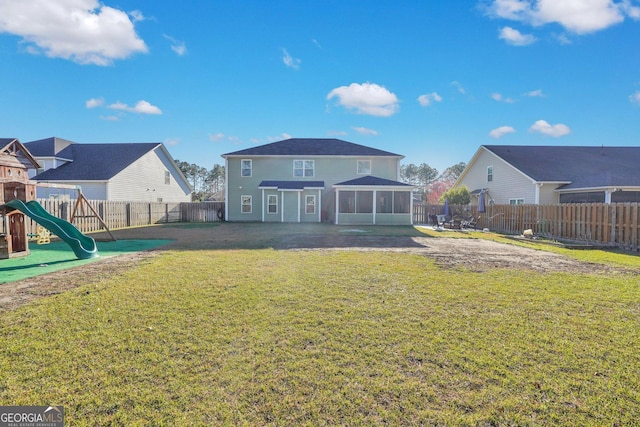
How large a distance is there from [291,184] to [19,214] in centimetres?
1719

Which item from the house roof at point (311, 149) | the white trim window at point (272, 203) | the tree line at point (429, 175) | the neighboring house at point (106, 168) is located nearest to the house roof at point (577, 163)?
the house roof at point (311, 149)

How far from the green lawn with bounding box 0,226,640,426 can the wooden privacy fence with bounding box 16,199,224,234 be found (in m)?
9.42

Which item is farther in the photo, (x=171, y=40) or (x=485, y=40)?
(x=485, y=40)

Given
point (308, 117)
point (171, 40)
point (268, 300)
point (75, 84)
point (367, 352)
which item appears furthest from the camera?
point (308, 117)

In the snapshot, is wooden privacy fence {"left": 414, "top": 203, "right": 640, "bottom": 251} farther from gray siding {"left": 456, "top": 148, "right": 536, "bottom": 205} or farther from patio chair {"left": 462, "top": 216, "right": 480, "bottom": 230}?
gray siding {"left": 456, "top": 148, "right": 536, "bottom": 205}

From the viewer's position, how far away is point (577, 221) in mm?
13047

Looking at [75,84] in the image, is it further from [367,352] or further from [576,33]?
[576,33]

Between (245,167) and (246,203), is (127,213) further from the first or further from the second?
(245,167)

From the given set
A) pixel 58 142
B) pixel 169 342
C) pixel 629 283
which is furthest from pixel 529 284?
pixel 58 142

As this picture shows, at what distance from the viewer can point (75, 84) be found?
22.0 m

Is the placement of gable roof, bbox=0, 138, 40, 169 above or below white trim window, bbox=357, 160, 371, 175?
below

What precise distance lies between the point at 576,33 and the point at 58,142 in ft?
129

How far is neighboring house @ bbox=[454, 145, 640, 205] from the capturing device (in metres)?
18.5

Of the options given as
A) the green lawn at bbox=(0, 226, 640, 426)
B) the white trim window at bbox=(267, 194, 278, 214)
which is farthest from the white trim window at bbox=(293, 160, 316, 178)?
the green lawn at bbox=(0, 226, 640, 426)
